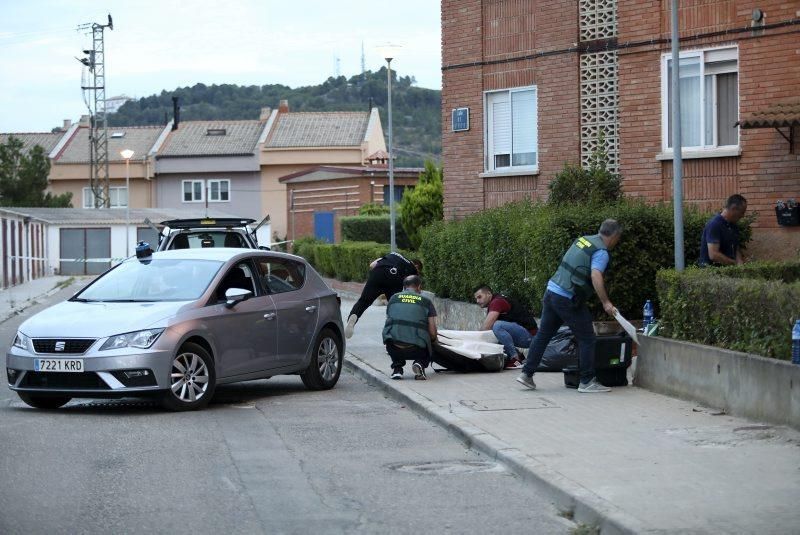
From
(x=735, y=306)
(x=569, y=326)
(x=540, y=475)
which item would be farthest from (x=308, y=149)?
(x=540, y=475)

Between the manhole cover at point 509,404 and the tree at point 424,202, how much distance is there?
26.3m

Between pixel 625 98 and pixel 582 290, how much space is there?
741cm

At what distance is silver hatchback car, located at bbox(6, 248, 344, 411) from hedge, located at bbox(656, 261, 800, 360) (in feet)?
13.2

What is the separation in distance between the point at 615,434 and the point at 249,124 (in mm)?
79123

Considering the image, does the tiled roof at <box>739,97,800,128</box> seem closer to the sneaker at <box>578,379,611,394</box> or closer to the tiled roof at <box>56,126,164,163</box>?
the sneaker at <box>578,379,611,394</box>

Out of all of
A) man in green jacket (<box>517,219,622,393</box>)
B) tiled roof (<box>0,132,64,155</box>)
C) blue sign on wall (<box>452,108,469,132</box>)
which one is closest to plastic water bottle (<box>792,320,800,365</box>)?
man in green jacket (<box>517,219,622,393</box>)

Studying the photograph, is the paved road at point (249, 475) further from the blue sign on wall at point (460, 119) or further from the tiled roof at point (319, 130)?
the tiled roof at point (319, 130)

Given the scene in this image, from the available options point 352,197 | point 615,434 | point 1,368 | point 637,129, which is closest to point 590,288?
point 615,434

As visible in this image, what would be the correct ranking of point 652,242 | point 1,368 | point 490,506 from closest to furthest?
1. point 490,506
2. point 652,242
3. point 1,368

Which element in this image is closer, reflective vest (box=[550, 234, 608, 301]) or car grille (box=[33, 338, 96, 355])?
car grille (box=[33, 338, 96, 355])

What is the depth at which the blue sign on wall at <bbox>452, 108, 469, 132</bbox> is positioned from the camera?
22531mm

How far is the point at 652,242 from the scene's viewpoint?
1603cm

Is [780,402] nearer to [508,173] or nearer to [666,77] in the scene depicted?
[666,77]

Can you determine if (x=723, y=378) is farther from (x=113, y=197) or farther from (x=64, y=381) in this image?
(x=113, y=197)
